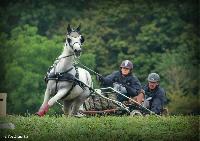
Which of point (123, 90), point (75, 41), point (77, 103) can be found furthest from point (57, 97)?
point (123, 90)

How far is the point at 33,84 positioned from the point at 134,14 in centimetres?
461

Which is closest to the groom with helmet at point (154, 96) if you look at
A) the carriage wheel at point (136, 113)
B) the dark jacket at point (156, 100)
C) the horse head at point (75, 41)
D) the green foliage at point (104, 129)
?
the dark jacket at point (156, 100)

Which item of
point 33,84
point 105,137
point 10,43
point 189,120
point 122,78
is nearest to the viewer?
point 105,137

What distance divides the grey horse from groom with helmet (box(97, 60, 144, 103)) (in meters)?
0.68

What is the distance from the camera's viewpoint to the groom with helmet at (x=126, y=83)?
634 inches

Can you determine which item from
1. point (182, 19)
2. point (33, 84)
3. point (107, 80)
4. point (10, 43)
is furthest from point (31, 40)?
point (107, 80)

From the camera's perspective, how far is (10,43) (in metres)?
27.0

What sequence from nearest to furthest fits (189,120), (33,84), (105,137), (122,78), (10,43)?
(105,137)
(189,120)
(122,78)
(33,84)
(10,43)

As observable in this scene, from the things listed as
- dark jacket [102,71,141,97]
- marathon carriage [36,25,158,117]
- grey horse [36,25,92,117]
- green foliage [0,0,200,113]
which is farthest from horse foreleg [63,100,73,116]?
green foliage [0,0,200,113]

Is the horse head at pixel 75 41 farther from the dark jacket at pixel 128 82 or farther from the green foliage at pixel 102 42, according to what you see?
the green foliage at pixel 102 42

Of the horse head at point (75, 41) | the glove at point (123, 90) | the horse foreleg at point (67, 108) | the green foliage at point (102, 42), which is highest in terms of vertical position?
the green foliage at point (102, 42)

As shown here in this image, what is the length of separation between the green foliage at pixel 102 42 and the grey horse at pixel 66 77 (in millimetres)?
7400

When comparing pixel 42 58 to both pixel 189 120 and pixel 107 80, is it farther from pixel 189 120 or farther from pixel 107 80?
pixel 189 120

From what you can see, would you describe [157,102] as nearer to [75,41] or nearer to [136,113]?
Result: [136,113]
